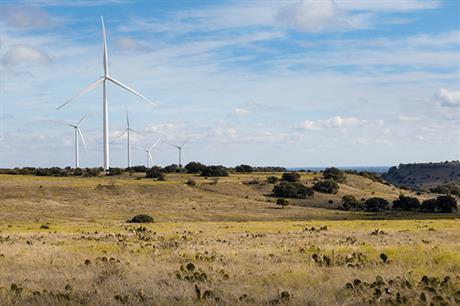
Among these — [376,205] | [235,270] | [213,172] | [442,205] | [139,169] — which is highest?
[139,169]

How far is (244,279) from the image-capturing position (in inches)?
868

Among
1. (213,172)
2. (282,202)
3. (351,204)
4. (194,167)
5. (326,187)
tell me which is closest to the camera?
(282,202)

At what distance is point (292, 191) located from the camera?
111625mm

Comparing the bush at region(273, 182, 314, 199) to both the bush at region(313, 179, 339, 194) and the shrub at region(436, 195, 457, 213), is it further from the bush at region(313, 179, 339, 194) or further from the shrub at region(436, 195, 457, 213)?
the shrub at region(436, 195, 457, 213)

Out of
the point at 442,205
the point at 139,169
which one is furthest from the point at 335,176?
the point at 139,169

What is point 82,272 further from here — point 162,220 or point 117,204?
point 117,204

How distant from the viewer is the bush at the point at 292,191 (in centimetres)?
11162

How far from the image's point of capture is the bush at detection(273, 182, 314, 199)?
111625 mm

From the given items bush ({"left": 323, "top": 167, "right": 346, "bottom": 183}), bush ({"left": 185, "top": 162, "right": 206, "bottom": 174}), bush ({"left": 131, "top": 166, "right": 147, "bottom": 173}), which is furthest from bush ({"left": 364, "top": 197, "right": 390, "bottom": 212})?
bush ({"left": 131, "top": 166, "right": 147, "bottom": 173})

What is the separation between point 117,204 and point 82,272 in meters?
71.2

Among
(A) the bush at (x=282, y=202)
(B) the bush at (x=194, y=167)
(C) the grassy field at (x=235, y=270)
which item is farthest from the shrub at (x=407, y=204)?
(C) the grassy field at (x=235, y=270)

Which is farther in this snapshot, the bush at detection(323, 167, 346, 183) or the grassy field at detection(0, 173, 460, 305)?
the bush at detection(323, 167, 346, 183)

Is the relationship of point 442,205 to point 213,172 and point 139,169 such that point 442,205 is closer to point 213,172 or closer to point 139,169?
point 213,172

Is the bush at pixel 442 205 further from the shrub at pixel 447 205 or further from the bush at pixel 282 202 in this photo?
the bush at pixel 282 202
